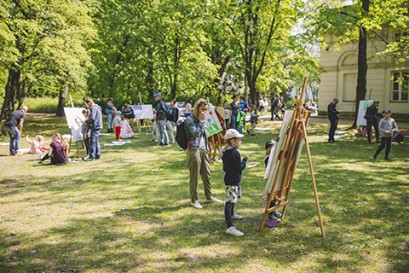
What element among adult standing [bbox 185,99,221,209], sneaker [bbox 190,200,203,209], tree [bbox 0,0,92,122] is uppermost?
tree [bbox 0,0,92,122]

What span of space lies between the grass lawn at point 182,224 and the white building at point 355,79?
18.1 meters

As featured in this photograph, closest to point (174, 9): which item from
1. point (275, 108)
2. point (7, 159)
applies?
point (275, 108)

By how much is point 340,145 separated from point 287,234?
35.9 ft

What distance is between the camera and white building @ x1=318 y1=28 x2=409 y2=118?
26.3 m

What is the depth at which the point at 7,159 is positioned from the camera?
1293cm

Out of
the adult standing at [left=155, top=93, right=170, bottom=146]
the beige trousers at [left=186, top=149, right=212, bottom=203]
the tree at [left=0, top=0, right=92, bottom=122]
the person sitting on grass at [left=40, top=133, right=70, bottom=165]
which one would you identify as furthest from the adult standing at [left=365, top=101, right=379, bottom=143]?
the tree at [left=0, top=0, right=92, bottom=122]

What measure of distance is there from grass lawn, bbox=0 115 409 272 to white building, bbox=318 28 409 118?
18.1 m

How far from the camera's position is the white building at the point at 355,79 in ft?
86.4

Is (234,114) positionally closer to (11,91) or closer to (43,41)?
(43,41)

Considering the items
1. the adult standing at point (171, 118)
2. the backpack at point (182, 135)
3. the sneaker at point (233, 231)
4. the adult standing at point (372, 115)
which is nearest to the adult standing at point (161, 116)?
the adult standing at point (171, 118)

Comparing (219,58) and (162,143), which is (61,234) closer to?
(162,143)

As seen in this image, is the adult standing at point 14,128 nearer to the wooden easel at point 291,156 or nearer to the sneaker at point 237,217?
the sneaker at point 237,217

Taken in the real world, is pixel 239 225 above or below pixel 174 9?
below

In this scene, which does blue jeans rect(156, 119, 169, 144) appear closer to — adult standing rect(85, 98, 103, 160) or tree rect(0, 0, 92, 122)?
adult standing rect(85, 98, 103, 160)
